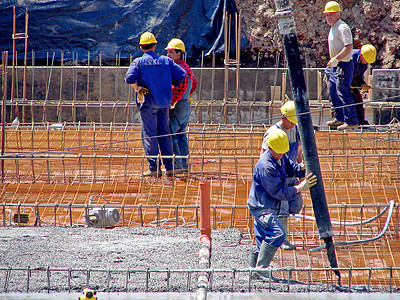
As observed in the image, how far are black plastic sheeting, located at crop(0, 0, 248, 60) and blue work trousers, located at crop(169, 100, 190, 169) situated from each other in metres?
5.96

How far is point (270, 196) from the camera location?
4992 mm

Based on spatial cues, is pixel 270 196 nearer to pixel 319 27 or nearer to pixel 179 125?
pixel 179 125

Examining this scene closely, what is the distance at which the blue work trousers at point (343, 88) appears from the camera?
30.5 ft

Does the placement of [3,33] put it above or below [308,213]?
above

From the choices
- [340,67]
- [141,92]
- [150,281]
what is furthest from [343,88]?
[150,281]

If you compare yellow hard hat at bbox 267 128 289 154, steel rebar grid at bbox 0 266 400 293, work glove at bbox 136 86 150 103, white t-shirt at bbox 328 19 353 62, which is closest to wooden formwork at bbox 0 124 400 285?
steel rebar grid at bbox 0 266 400 293

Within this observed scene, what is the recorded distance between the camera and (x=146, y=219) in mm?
6621

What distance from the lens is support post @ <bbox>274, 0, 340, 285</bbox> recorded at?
4.44 metres

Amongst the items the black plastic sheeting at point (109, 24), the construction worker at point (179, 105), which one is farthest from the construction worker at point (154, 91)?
the black plastic sheeting at point (109, 24)

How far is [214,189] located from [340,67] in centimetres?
318

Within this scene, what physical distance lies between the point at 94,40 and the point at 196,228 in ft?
29.5

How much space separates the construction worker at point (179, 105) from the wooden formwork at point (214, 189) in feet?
0.93

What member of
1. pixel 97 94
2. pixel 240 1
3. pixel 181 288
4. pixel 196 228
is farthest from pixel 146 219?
pixel 240 1

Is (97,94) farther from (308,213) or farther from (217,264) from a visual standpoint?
(217,264)
